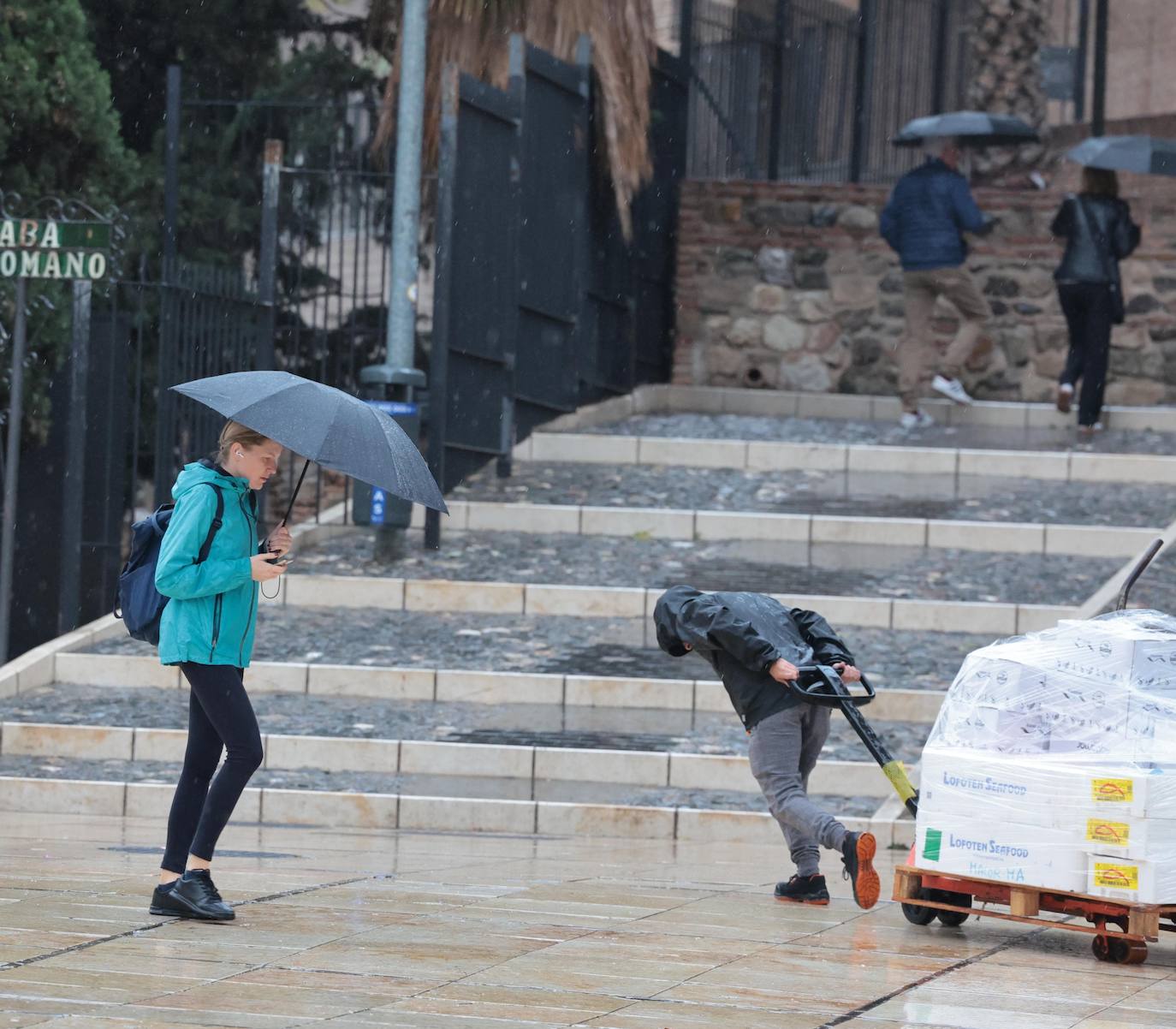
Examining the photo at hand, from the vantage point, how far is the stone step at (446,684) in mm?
10211

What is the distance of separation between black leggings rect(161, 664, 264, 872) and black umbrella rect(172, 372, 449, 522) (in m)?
0.65

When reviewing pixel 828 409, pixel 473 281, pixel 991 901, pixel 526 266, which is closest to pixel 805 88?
pixel 828 409

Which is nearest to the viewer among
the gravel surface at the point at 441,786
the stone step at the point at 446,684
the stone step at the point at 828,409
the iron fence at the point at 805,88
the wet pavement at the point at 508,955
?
the wet pavement at the point at 508,955

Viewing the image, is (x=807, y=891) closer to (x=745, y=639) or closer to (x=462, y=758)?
(x=745, y=639)

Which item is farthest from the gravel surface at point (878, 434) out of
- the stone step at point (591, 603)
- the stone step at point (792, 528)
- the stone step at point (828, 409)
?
the stone step at point (591, 603)

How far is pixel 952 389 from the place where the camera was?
1720 cm

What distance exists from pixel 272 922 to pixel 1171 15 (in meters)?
18.7

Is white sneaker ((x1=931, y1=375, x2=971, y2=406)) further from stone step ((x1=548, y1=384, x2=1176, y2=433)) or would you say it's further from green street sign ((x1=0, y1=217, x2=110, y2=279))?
green street sign ((x1=0, y1=217, x2=110, y2=279))

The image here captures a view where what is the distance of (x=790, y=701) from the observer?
6.81m

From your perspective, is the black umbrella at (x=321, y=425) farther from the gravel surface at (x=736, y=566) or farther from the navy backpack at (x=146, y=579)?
the gravel surface at (x=736, y=566)

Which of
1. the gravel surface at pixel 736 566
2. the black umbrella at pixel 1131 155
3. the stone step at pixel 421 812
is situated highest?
the black umbrella at pixel 1131 155

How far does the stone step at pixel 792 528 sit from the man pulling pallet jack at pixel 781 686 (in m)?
6.17

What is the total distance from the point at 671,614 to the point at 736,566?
5.60m

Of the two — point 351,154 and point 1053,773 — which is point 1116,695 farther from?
point 351,154
